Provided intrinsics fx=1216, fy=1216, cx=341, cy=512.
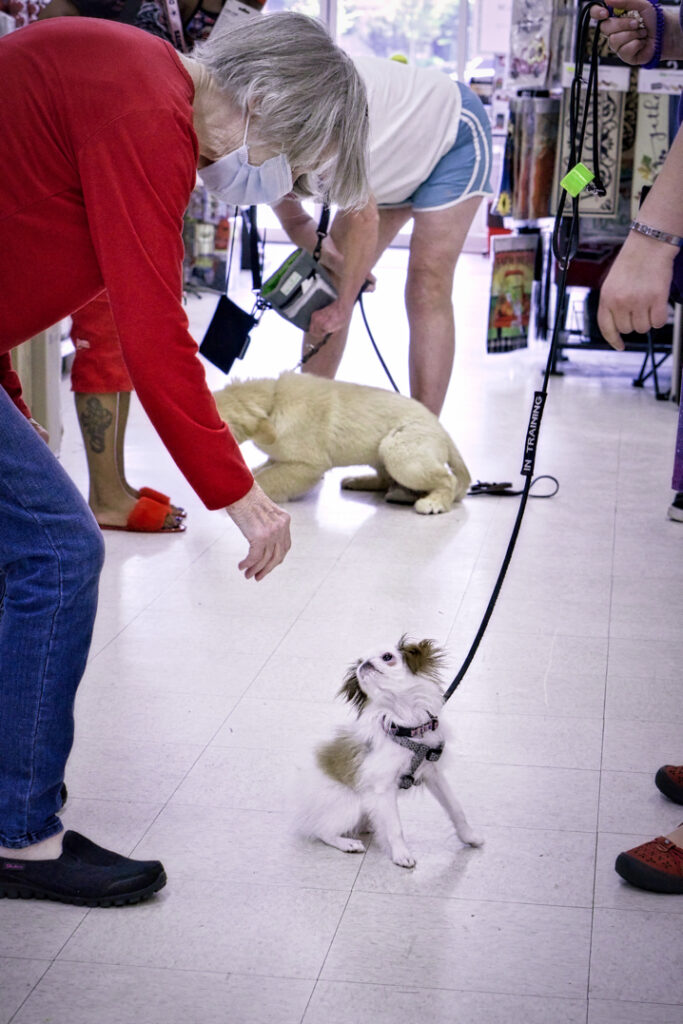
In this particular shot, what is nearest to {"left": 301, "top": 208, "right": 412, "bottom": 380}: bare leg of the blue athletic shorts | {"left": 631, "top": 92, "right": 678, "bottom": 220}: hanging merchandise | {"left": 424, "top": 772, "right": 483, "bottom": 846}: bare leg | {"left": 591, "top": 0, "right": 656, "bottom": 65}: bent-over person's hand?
the blue athletic shorts

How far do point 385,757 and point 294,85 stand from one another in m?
0.97

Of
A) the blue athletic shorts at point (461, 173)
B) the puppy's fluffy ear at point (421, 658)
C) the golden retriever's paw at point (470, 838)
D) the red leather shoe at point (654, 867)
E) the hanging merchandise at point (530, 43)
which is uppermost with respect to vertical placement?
the hanging merchandise at point (530, 43)

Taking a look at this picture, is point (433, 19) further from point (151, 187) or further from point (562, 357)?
point (151, 187)

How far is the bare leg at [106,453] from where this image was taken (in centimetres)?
341

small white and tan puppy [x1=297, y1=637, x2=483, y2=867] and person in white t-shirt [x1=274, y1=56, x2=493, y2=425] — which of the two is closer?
small white and tan puppy [x1=297, y1=637, x2=483, y2=867]

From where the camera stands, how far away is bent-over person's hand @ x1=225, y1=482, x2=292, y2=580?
1.63 m

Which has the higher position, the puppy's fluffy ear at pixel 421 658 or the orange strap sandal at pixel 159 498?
the puppy's fluffy ear at pixel 421 658

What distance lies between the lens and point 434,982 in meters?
1.59

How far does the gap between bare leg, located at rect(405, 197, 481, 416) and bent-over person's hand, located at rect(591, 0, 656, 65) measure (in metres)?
2.01

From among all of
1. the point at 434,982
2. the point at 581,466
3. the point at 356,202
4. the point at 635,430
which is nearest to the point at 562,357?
the point at 635,430

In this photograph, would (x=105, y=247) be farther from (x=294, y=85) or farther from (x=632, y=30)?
(x=632, y=30)

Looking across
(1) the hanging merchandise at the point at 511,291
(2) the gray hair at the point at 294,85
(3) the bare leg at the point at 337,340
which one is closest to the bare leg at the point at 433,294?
(3) the bare leg at the point at 337,340

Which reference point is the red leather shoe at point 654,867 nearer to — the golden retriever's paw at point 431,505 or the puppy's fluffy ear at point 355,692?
the puppy's fluffy ear at point 355,692

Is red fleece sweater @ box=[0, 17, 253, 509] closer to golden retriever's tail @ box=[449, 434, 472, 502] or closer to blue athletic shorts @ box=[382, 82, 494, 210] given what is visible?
golden retriever's tail @ box=[449, 434, 472, 502]
